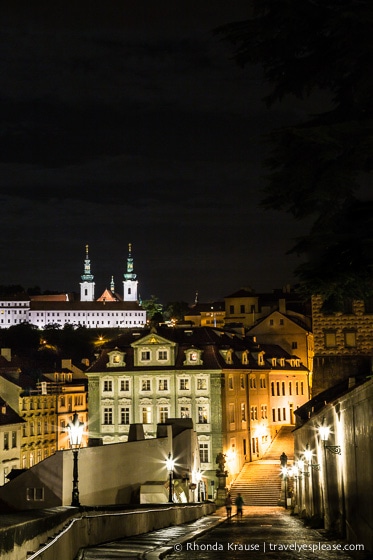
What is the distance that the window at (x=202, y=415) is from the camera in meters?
64.1

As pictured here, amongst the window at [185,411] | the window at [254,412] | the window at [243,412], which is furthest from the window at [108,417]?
the window at [254,412]

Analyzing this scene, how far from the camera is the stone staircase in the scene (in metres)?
55.2

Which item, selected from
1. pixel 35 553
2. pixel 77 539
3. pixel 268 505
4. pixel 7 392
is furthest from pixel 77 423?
pixel 7 392

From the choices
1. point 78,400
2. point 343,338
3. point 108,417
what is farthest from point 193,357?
point 78,400

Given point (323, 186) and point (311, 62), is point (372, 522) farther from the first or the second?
point (311, 62)

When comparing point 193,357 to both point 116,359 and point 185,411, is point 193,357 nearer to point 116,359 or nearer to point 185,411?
point 185,411

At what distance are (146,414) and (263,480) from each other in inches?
431

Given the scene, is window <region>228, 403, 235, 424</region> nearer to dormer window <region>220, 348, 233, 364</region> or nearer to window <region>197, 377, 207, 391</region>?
window <region>197, 377, 207, 391</region>

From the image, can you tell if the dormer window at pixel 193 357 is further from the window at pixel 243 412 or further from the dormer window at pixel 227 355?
the window at pixel 243 412

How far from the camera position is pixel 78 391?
7950cm

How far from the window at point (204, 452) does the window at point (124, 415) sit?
19.9 feet

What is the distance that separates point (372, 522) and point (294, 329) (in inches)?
2772

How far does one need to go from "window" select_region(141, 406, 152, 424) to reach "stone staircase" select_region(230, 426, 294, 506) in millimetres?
7941

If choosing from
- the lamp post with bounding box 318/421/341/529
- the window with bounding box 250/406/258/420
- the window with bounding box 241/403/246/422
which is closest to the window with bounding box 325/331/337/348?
the window with bounding box 241/403/246/422
